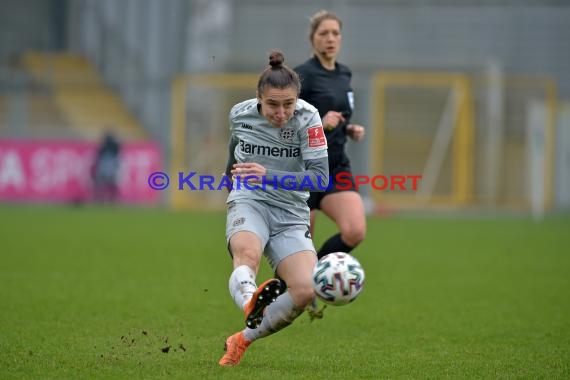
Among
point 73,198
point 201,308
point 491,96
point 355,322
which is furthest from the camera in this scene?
point 491,96

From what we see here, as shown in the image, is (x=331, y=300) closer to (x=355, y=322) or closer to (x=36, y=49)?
(x=355, y=322)

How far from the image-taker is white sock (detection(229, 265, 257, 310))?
5672mm

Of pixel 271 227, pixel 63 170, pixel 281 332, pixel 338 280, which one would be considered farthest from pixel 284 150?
pixel 63 170

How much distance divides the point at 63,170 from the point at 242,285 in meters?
19.9

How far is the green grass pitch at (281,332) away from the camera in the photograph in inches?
235

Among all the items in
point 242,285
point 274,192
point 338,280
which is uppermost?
point 274,192

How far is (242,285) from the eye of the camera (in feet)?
18.7

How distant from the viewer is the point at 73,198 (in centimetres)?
2445

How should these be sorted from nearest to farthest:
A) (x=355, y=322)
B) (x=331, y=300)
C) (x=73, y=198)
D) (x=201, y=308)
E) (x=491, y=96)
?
(x=331, y=300) → (x=355, y=322) → (x=201, y=308) → (x=73, y=198) → (x=491, y=96)

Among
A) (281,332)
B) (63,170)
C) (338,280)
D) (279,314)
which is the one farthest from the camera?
(63,170)

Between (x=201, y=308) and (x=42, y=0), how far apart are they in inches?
1005

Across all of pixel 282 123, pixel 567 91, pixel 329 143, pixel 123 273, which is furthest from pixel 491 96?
pixel 282 123

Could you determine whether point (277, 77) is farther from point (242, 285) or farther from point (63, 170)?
point (63, 170)

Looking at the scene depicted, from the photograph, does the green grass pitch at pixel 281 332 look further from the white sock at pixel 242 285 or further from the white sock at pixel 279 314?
the white sock at pixel 242 285
